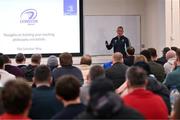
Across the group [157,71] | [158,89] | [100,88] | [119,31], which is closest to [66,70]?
[157,71]

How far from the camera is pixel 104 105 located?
6.99 feet

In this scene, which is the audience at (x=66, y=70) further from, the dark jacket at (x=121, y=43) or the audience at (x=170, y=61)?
the dark jacket at (x=121, y=43)

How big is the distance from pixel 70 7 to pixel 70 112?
796cm

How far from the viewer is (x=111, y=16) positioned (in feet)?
36.4

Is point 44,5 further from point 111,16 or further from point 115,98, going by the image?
point 115,98

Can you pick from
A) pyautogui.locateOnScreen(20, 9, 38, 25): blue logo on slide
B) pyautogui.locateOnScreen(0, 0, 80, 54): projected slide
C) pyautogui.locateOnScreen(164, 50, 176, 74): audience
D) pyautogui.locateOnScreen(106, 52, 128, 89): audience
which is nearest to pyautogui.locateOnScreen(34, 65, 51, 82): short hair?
pyautogui.locateOnScreen(106, 52, 128, 89): audience

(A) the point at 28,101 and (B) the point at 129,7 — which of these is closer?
(A) the point at 28,101

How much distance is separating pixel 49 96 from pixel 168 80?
214cm

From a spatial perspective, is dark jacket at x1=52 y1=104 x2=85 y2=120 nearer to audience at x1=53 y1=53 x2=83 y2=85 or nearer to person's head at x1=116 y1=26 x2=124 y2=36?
audience at x1=53 y1=53 x2=83 y2=85

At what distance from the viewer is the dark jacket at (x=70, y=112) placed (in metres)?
2.80

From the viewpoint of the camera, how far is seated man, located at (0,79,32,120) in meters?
2.43

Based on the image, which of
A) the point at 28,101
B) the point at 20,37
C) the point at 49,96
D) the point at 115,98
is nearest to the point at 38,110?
the point at 49,96

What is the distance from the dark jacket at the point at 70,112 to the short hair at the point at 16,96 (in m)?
0.38

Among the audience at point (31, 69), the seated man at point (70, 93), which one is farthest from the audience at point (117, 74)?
the seated man at point (70, 93)
